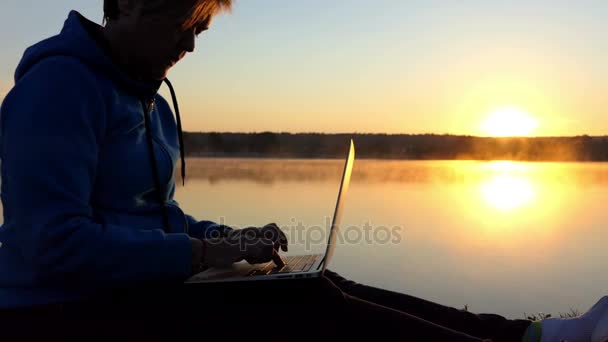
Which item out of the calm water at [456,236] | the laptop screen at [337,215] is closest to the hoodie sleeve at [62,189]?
the laptop screen at [337,215]

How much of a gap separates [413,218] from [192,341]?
509cm

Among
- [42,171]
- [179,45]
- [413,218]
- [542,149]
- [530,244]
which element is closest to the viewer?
[42,171]

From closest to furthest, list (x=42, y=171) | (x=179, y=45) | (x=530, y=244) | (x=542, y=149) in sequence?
(x=42, y=171) → (x=179, y=45) → (x=530, y=244) → (x=542, y=149)

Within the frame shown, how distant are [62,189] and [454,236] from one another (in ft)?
14.4

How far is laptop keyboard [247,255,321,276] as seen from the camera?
1066 mm

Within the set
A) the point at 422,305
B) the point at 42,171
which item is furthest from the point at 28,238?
the point at 422,305

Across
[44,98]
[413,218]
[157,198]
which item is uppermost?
[44,98]

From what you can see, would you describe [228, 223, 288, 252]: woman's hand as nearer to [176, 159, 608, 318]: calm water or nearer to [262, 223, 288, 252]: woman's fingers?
[262, 223, 288, 252]: woman's fingers

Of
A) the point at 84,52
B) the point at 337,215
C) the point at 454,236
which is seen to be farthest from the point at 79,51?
the point at 454,236

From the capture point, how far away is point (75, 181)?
936mm

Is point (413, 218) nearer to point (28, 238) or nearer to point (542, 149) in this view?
point (28, 238)

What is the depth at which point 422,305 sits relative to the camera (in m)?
1.25

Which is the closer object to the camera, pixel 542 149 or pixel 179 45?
pixel 179 45

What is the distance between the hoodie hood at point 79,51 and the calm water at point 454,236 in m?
0.98
